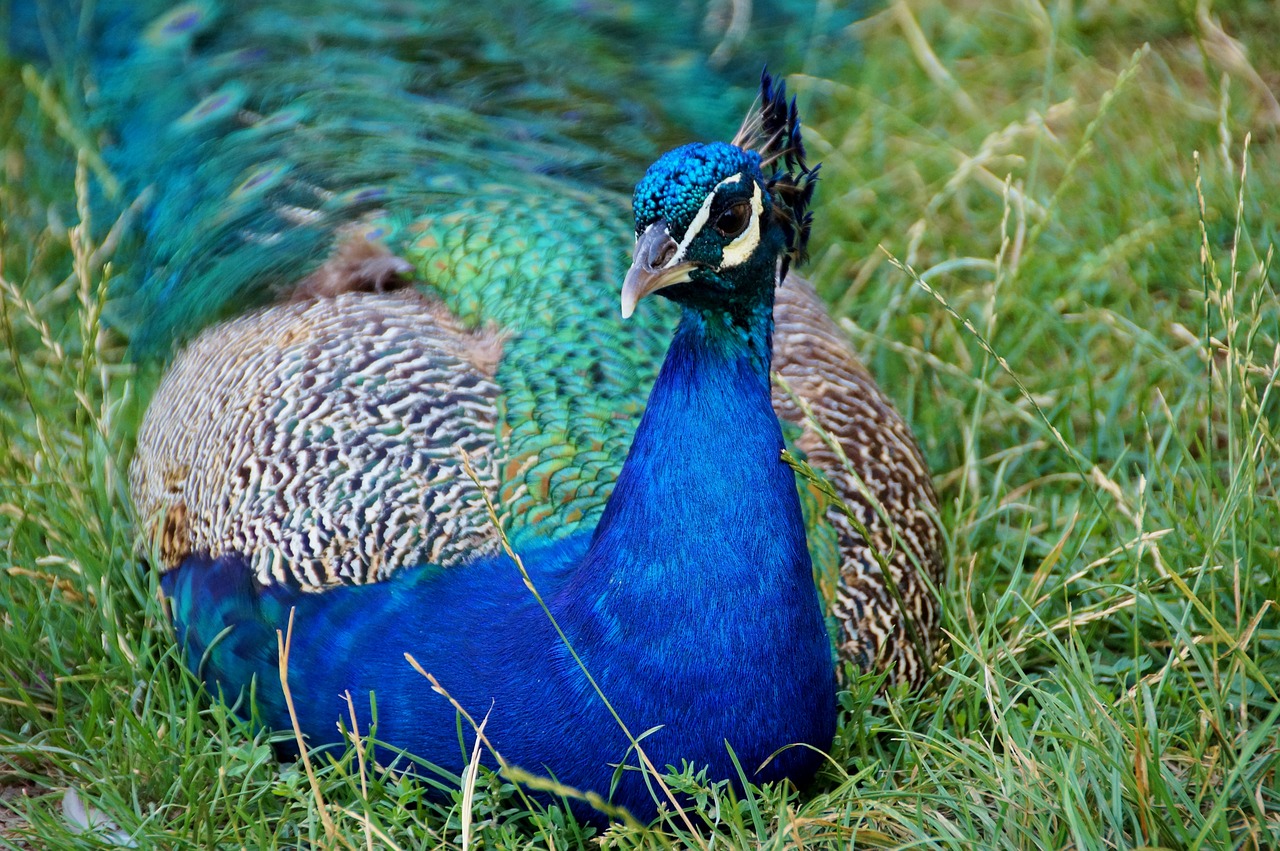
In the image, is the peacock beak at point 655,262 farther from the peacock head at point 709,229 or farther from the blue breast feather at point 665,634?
the blue breast feather at point 665,634

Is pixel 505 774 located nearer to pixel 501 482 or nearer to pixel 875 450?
pixel 501 482

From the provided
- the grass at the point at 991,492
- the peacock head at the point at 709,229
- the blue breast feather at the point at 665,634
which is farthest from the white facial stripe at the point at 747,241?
the grass at the point at 991,492

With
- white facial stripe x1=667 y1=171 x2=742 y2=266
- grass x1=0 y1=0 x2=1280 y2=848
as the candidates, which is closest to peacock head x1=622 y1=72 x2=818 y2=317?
white facial stripe x1=667 y1=171 x2=742 y2=266

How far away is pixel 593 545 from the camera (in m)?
1.90

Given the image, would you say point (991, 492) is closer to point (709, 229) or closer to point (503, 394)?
point (503, 394)

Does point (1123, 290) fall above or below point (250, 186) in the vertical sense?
below

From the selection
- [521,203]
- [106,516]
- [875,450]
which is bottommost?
[106,516]

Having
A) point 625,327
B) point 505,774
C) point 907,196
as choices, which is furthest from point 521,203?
point 907,196

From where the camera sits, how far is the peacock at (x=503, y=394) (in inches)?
71.5

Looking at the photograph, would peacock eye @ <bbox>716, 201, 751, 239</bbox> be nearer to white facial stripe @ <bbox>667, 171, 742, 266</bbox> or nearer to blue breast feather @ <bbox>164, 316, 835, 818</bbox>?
white facial stripe @ <bbox>667, 171, 742, 266</bbox>

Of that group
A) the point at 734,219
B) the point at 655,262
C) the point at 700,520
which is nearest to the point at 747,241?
the point at 734,219

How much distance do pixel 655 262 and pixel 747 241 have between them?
152 mm

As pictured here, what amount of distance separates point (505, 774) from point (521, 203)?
1.14m

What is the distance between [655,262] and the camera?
1705mm
